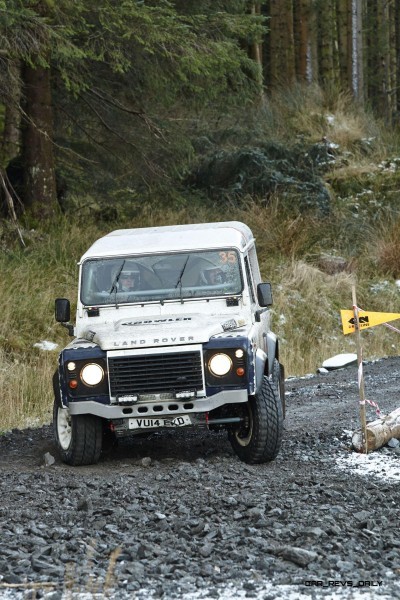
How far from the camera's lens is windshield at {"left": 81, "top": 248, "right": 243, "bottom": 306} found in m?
8.84

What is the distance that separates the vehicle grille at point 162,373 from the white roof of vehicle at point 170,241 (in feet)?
4.31

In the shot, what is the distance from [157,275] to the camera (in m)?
8.91

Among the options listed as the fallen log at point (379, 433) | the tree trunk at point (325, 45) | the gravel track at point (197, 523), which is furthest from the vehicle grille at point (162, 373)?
the tree trunk at point (325, 45)

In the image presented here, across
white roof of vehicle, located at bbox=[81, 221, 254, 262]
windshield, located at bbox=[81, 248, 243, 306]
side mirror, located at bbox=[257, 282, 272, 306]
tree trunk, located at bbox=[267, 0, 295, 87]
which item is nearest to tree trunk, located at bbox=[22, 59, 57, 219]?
white roof of vehicle, located at bbox=[81, 221, 254, 262]

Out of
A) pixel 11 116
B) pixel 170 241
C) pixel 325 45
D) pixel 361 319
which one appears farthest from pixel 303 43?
pixel 361 319

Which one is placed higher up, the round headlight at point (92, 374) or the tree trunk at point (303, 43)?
the tree trunk at point (303, 43)

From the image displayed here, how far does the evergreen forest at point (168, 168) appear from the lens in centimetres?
1441

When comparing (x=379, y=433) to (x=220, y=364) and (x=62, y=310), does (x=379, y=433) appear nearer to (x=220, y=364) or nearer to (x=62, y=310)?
(x=220, y=364)

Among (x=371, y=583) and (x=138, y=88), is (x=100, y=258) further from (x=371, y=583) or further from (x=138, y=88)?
(x=138, y=88)

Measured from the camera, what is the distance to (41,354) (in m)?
13.7

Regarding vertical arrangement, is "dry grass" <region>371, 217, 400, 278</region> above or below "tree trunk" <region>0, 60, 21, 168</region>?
below

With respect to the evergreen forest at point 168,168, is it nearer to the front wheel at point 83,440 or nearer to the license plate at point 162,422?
the front wheel at point 83,440

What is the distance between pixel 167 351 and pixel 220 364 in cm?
42

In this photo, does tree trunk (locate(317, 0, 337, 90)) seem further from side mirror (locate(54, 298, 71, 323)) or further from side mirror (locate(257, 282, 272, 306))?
side mirror (locate(54, 298, 71, 323))
